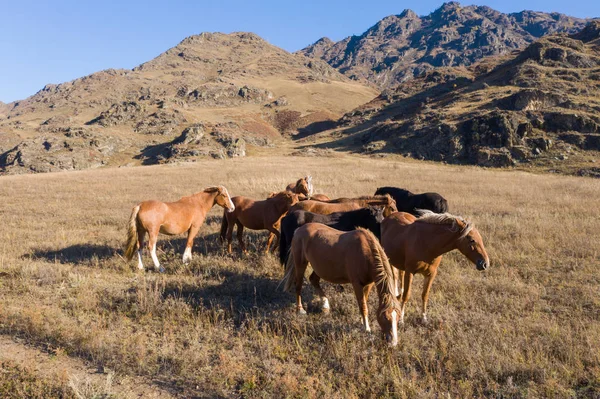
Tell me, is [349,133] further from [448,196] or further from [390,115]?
[448,196]

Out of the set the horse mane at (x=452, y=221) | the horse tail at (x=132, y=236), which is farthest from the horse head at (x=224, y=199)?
the horse mane at (x=452, y=221)

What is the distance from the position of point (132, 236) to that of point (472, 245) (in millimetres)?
7549

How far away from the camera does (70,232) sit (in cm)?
1156

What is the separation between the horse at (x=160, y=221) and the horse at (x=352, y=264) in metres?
3.77

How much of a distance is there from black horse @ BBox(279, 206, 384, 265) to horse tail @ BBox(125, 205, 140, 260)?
3643 mm

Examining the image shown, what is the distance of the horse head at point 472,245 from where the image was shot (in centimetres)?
523

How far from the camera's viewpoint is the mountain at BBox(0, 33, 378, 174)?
54.4 metres

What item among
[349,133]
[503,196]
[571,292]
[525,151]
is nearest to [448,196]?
[503,196]

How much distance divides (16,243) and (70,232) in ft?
4.80

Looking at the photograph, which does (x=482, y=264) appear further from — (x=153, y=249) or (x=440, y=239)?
(x=153, y=249)

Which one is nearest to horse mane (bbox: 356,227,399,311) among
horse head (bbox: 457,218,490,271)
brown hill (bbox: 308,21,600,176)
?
horse head (bbox: 457,218,490,271)

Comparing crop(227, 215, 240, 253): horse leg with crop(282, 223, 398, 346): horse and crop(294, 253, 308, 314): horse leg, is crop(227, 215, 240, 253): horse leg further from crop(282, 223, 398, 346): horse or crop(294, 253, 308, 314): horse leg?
crop(294, 253, 308, 314): horse leg

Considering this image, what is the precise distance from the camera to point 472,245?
5414 mm

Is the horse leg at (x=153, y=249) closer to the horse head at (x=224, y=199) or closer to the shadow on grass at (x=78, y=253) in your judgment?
the shadow on grass at (x=78, y=253)
